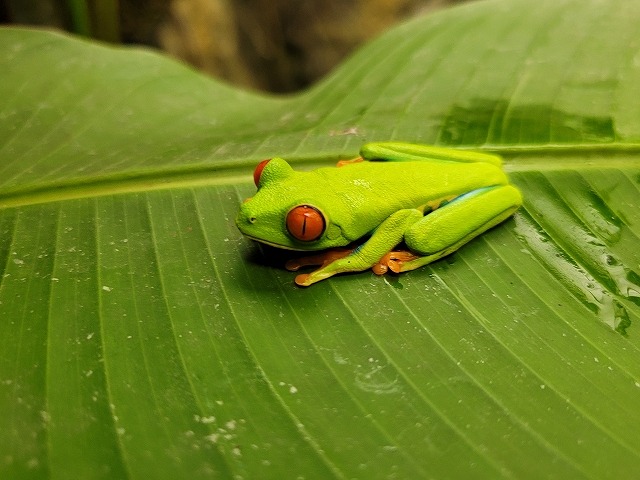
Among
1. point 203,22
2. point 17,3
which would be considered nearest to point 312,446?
point 17,3

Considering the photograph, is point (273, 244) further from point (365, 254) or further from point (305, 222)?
point (365, 254)

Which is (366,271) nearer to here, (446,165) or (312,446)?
(446,165)

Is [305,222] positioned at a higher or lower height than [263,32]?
higher

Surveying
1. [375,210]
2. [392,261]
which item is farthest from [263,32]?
[392,261]

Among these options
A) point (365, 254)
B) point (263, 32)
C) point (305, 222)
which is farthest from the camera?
point (263, 32)

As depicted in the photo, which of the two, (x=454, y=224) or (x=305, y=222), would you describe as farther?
(x=454, y=224)

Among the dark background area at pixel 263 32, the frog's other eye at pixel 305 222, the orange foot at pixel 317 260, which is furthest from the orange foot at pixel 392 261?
the dark background area at pixel 263 32

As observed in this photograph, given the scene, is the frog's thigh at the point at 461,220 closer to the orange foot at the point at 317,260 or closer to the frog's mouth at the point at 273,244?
the orange foot at the point at 317,260

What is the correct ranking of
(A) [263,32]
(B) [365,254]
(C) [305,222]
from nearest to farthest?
1. (C) [305,222]
2. (B) [365,254]
3. (A) [263,32]
